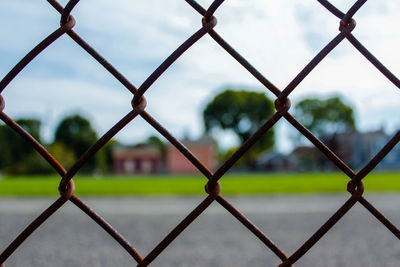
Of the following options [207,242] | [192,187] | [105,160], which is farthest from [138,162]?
[207,242]

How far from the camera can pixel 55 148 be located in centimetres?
5088

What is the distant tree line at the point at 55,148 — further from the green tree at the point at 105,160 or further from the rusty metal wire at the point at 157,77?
the rusty metal wire at the point at 157,77

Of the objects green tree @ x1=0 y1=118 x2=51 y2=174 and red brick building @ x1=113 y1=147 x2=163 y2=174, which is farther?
red brick building @ x1=113 y1=147 x2=163 y2=174

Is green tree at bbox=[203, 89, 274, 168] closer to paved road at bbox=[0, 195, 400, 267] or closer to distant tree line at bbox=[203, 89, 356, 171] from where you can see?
distant tree line at bbox=[203, 89, 356, 171]

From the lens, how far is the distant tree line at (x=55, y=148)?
48.6 m

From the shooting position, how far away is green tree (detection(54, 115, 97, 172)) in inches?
2415

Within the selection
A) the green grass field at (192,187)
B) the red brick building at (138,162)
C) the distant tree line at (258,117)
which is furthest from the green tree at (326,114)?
the green grass field at (192,187)

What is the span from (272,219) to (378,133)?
215ft

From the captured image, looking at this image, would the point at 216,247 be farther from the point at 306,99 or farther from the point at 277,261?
the point at 306,99

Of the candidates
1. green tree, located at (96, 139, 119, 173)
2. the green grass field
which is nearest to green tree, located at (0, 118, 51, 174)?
green tree, located at (96, 139, 119, 173)

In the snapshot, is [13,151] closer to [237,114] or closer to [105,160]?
[105,160]

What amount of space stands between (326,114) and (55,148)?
4051 cm

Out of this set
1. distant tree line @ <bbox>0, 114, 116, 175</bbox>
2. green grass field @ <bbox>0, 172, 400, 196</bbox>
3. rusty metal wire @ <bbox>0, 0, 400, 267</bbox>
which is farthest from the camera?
distant tree line @ <bbox>0, 114, 116, 175</bbox>

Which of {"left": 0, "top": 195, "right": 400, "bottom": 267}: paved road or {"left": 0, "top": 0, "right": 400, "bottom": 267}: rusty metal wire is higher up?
{"left": 0, "top": 0, "right": 400, "bottom": 267}: rusty metal wire
